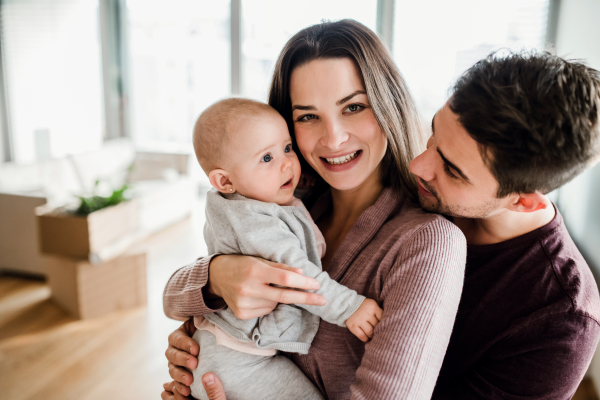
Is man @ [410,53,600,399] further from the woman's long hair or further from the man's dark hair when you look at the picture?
the woman's long hair

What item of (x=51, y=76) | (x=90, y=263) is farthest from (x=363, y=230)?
(x=51, y=76)

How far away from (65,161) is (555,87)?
505 centimetres

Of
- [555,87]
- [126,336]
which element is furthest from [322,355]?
[126,336]

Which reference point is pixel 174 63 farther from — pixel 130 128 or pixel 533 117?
pixel 533 117

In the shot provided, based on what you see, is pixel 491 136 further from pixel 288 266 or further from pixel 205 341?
pixel 205 341

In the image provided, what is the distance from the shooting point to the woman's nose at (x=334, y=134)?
1.22 metres

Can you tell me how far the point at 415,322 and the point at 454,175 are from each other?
42cm

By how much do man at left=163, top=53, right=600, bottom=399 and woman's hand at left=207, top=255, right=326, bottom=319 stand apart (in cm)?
22

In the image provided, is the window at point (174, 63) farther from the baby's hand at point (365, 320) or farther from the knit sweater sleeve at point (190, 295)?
the baby's hand at point (365, 320)

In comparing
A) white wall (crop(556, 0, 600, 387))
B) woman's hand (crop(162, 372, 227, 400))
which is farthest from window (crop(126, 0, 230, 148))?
woman's hand (crop(162, 372, 227, 400))

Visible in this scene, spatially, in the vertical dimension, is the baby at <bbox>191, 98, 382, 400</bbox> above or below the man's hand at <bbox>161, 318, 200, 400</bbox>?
above

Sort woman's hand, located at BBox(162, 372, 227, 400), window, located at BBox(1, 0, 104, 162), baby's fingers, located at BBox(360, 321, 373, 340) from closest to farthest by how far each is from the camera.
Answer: baby's fingers, located at BBox(360, 321, 373, 340) → woman's hand, located at BBox(162, 372, 227, 400) → window, located at BBox(1, 0, 104, 162)

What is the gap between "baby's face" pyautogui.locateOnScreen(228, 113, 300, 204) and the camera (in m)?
1.21

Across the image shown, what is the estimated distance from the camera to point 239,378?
3.65ft
